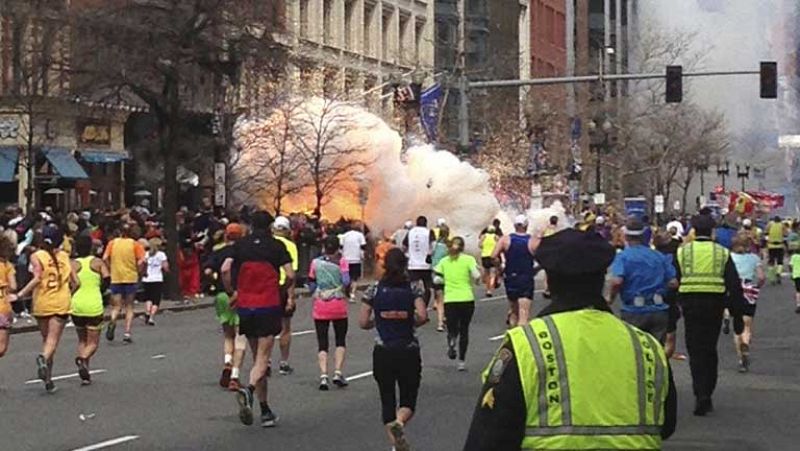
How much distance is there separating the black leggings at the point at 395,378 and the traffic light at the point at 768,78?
24.9m

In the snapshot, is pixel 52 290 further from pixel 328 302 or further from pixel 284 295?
pixel 284 295

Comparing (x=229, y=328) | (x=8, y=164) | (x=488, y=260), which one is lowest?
(x=229, y=328)

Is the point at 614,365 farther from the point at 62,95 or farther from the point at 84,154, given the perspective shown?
the point at 84,154

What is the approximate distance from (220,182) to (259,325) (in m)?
32.1

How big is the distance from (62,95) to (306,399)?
72.2 feet

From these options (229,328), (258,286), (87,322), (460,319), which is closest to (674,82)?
(460,319)

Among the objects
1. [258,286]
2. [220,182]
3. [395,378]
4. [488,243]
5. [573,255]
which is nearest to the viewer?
[573,255]

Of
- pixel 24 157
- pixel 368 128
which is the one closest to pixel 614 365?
pixel 24 157

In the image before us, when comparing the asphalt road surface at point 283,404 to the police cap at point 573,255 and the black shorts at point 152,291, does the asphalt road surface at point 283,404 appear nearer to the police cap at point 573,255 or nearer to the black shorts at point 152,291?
the black shorts at point 152,291

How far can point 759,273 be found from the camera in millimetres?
20828

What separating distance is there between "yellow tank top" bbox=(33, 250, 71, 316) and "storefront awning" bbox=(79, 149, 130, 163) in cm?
3114

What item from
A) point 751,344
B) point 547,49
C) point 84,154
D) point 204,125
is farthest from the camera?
point 547,49

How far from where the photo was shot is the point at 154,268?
2670cm

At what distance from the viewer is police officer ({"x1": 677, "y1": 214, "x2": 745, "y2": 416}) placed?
14.5 metres
